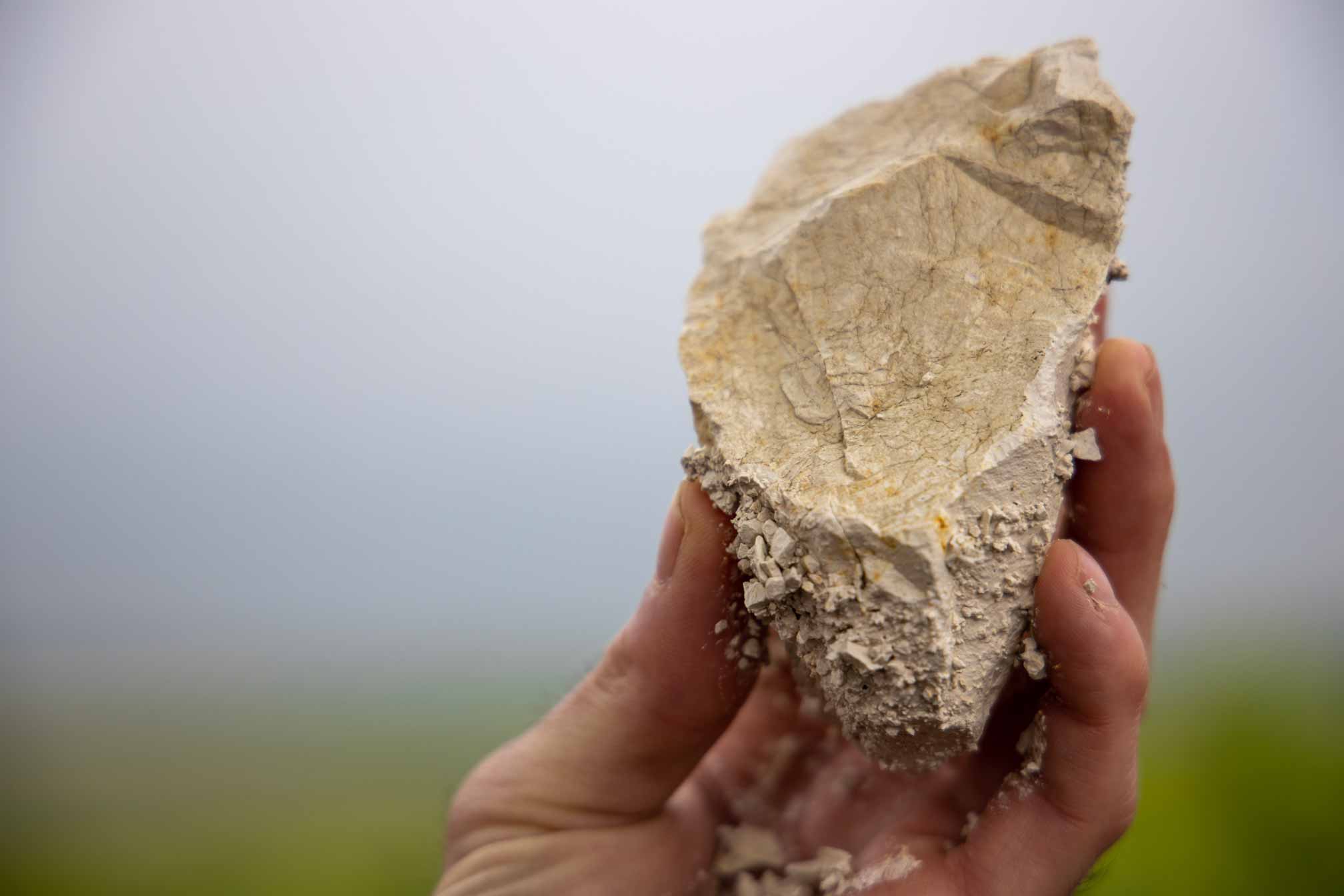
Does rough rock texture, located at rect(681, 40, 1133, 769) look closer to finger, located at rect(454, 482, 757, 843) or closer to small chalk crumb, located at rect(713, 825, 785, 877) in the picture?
finger, located at rect(454, 482, 757, 843)

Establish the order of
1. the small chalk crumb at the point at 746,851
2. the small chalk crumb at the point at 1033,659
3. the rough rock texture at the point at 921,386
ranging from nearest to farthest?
the rough rock texture at the point at 921,386 < the small chalk crumb at the point at 1033,659 < the small chalk crumb at the point at 746,851

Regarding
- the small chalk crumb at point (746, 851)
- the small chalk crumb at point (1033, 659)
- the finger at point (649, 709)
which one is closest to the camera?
the small chalk crumb at point (1033, 659)

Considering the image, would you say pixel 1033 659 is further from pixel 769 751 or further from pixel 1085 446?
pixel 769 751

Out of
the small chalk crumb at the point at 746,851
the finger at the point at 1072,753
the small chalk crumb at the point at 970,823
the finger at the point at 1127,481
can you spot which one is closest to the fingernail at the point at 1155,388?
the finger at the point at 1127,481

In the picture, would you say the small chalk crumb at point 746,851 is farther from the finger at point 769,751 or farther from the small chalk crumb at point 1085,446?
the small chalk crumb at point 1085,446

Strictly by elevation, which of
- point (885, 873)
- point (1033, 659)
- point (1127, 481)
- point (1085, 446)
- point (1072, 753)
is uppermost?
point (1085, 446)

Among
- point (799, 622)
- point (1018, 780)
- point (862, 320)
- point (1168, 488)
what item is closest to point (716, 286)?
point (862, 320)

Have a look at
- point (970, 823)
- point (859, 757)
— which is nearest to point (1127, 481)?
point (970, 823)

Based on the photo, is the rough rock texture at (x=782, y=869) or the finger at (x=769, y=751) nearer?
the rough rock texture at (x=782, y=869)
